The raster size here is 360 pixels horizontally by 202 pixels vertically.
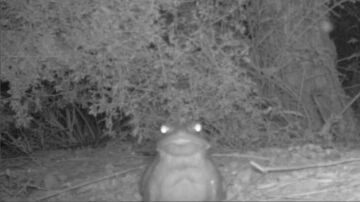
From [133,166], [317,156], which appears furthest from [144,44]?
[317,156]

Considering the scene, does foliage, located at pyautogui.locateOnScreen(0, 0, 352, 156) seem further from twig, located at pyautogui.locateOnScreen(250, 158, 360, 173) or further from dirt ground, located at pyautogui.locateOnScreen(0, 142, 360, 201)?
twig, located at pyautogui.locateOnScreen(250, 158, 360, 173)

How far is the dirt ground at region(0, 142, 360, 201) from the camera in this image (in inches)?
232

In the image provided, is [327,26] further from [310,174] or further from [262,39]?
[310,174]

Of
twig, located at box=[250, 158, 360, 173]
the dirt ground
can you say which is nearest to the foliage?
the dirt ground

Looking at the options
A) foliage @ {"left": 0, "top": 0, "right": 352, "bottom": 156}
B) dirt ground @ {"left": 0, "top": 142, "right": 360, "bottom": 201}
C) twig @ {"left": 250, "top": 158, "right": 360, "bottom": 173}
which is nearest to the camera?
dirt ground @ {"left": 0, "top": 142, "right": 360, "bottom": 201}

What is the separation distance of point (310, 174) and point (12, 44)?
2906 millimetres

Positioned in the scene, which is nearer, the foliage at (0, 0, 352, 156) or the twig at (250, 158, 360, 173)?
the twig at (250, 158, 360, 173)

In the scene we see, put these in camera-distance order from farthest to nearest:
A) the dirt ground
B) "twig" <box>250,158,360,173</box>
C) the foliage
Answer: the foliage, "twig" <box>250,158,360,173</box>, the dirt ground

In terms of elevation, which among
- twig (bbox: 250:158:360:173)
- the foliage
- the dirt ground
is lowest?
the dirt ground

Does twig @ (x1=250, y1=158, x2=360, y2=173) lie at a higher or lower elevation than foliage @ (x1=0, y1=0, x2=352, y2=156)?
lower

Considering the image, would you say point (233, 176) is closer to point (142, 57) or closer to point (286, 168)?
point (286, 168)

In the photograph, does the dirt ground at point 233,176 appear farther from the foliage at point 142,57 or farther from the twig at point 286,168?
the foliage at point 142,57

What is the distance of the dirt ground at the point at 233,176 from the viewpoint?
5.88 meters

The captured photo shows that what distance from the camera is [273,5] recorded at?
7.88m
